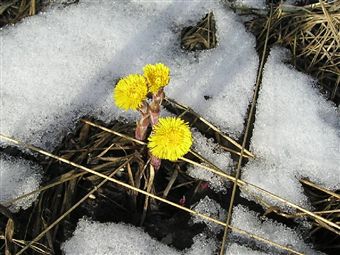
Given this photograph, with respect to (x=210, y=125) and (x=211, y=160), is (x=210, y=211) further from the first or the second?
(x=210, y=125)

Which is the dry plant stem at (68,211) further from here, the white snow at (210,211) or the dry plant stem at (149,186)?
the white snow at (210,211)

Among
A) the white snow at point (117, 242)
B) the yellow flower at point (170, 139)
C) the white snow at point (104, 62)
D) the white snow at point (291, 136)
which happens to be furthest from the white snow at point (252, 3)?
the white snow at point (117, 242)

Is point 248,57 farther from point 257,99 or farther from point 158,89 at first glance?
point 158,89

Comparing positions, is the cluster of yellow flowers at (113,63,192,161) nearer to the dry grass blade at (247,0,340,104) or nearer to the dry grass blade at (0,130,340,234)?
the dry grass blade at (0,130,340,234)

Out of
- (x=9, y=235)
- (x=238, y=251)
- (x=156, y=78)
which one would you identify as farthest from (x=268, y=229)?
(x=9, y=235)

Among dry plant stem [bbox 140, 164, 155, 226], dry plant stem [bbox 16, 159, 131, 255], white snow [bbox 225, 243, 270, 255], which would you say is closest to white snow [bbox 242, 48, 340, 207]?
white snow [bbox 225, 243, 270, 255]
